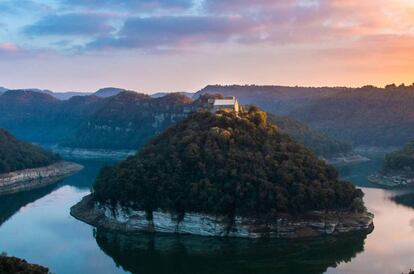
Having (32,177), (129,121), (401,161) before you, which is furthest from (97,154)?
(401,161)

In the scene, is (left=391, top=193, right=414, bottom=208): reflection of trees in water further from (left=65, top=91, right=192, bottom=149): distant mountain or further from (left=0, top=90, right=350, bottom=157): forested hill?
(left=65, top=91, right=192, bottom=149): distant mountain

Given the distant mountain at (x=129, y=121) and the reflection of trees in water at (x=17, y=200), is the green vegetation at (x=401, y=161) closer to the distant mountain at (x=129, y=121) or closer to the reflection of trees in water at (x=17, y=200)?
the reflection of trees in water at (x=17, y=200)

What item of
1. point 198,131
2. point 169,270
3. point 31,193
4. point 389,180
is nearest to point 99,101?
point 31,193

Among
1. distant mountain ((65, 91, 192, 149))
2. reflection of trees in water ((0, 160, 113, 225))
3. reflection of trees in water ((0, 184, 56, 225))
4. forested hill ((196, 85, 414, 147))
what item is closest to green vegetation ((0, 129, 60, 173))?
reflection of trees in water ((0, 160, 113, 225))

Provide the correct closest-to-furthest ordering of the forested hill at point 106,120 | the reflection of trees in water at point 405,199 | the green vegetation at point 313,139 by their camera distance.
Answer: the reflection of trees in water at point 405,199, the green vegetation at point 313,139, the forested hill at point 106,120

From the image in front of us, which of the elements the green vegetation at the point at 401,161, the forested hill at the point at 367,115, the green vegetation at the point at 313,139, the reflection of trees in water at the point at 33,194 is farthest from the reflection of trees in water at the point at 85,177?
the forested hill at the point at 367,115

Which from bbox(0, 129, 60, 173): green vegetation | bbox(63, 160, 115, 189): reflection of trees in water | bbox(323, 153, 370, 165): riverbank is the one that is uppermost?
bbox(0, 129, 60, 173): green vegetation
